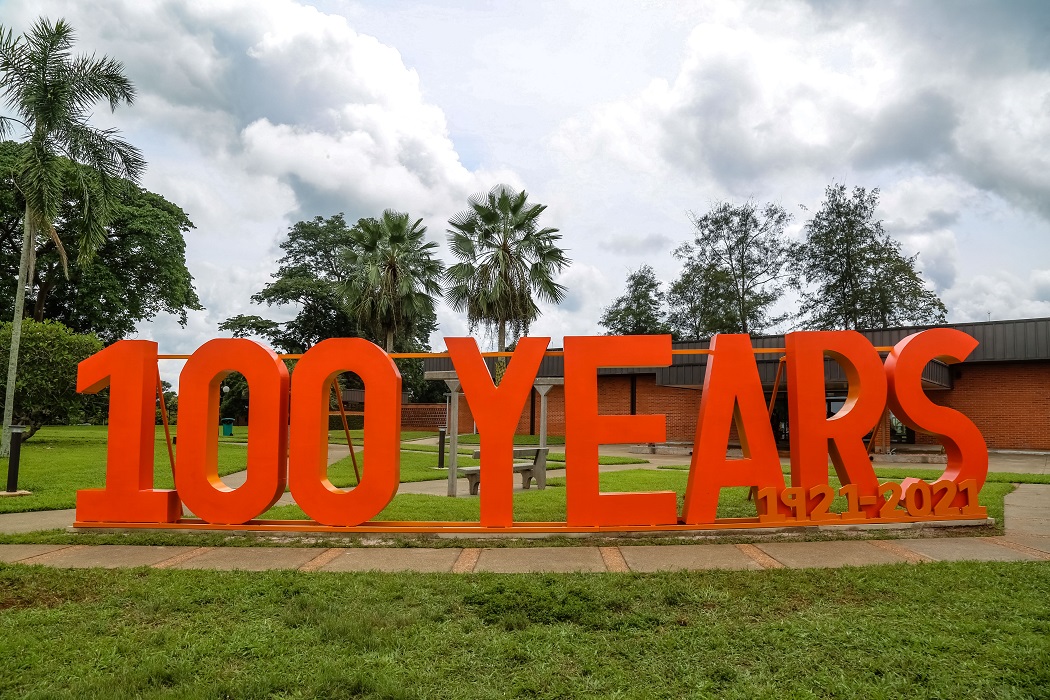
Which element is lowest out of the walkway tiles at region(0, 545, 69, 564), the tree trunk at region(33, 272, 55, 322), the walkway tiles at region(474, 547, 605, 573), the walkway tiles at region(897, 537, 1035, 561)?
the walkway tiles at region(0, 545, 69, 564)

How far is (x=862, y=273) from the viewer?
34.7 meters

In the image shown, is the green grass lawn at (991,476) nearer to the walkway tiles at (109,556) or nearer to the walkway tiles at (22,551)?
the walkway tiles at (109,556)

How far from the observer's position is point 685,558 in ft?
19.7

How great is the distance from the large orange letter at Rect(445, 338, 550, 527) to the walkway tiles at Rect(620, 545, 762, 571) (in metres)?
1.38

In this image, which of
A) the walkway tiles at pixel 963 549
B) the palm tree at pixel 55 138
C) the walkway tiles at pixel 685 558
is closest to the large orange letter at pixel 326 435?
the walkway tiles at pixel 685 558

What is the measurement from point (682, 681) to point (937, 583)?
2.78 metres

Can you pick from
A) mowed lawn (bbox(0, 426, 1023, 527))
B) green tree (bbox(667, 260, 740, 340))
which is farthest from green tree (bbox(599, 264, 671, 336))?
mowed lawn (bbox(0, 426, 1023, 527))

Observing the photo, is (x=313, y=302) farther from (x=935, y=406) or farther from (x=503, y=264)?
(x=935, y=406)

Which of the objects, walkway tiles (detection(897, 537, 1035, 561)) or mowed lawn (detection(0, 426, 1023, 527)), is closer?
walkway tiles (detection(897, 537, 1035, 561))

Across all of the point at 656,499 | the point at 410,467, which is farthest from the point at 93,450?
the point at 656,499

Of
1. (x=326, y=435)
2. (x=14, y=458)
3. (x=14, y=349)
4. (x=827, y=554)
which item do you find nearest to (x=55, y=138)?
(x=14, y=349)

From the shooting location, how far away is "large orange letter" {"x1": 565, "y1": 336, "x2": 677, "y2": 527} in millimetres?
6941

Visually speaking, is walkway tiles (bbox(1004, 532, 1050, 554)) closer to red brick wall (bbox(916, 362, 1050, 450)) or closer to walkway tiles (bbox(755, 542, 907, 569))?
walkway tiles (bbox(755, 542, 907, 569))

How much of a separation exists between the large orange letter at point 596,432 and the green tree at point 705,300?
104 feet
